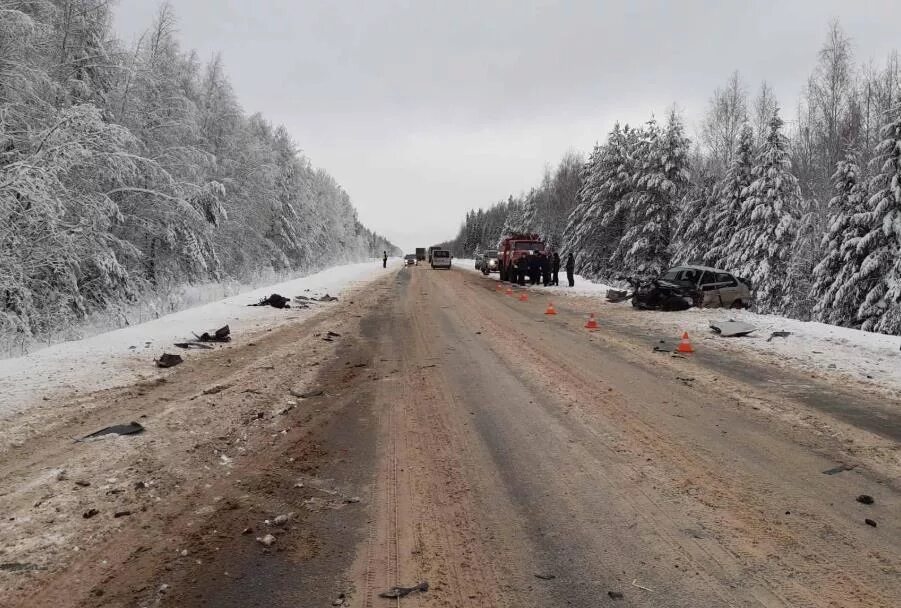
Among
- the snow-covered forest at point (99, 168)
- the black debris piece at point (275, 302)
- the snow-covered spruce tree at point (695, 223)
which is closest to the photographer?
the snow-covered forest at point (99, 168)

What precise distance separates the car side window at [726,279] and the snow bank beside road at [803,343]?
1624 mm

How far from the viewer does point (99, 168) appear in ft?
35.1

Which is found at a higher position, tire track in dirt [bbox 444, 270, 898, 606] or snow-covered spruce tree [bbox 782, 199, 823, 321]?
snow-covered spruce tree [bbox 782, 199, 823, 321]

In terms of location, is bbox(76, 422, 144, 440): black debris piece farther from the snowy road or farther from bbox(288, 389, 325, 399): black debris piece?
bbox(288, 389, 325, 399): black debris piece

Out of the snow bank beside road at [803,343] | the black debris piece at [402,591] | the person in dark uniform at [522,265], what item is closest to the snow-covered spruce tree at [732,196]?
the person in dark uniform at [522,265]

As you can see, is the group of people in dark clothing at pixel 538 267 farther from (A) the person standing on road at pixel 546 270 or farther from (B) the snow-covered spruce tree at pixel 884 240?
(B) the snow-covered spruce tree at pixel 884 240

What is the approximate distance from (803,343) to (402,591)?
1045cm

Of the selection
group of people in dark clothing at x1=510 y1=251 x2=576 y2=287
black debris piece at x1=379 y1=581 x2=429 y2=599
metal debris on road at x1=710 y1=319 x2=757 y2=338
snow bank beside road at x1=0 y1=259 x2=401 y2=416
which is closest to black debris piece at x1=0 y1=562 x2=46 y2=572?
black debris piece at x1=379 y1=581 x2=429 y2=599

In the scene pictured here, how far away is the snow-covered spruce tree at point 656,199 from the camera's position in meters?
32.7

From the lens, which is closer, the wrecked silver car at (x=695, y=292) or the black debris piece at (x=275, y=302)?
the black debris piece at (x=275, y=302)

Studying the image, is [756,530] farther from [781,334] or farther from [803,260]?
[803,260]

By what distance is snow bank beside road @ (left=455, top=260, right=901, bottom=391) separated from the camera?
7805mm

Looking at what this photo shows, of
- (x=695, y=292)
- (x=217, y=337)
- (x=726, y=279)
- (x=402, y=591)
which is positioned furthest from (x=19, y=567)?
(x=726, y=279)

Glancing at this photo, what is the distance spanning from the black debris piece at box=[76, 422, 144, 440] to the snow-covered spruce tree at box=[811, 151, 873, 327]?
24.8 meters
